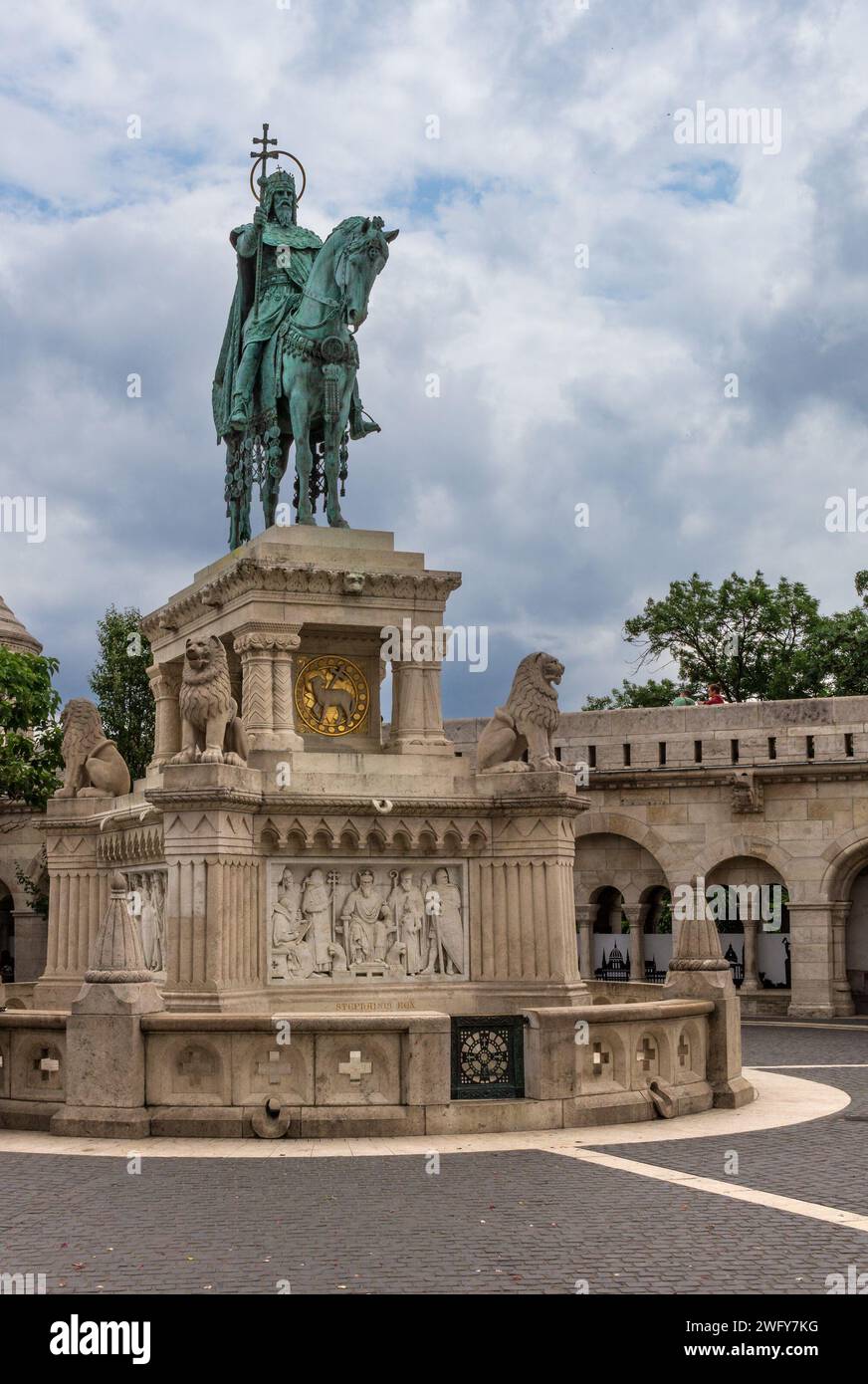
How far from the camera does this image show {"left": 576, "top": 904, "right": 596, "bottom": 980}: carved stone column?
3516cm

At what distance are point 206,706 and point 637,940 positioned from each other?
1896 cm

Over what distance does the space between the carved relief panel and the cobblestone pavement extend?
16.6 ft

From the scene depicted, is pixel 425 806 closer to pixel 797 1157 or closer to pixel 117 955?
pixel 117 955

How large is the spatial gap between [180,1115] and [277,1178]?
229 centimetres

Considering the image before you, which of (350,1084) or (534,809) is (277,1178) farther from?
(534,809)

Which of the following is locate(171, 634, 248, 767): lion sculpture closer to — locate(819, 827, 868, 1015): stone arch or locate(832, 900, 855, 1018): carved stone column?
locate(819, 827, 868, 1015): stone arch

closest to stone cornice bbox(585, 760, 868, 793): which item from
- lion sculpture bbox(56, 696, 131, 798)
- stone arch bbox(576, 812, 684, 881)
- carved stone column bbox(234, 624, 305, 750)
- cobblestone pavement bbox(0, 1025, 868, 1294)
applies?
stone arch bbox(576, 812, 684, 881)

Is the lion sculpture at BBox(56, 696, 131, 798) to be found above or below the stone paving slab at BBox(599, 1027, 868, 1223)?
above

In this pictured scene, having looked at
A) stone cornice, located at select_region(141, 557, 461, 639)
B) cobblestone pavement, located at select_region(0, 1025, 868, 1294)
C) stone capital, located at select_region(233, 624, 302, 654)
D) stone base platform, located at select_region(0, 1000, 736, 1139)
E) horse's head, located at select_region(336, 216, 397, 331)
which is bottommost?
cobblestone pavement, located at select_region(0, 1025, 868, 1294)

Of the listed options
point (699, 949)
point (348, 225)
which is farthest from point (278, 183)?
point (699, 949)

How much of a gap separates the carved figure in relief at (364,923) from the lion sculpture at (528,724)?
1969 mm

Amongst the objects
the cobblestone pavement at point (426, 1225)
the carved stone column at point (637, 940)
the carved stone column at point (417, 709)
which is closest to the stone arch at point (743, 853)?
the carved stone column at point (637, 940)

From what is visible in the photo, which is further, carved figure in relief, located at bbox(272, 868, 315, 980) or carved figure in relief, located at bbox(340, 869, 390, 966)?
carved figure in relief, located at bbox(340, 869, 390, 966)

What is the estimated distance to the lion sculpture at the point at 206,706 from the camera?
1738cm
